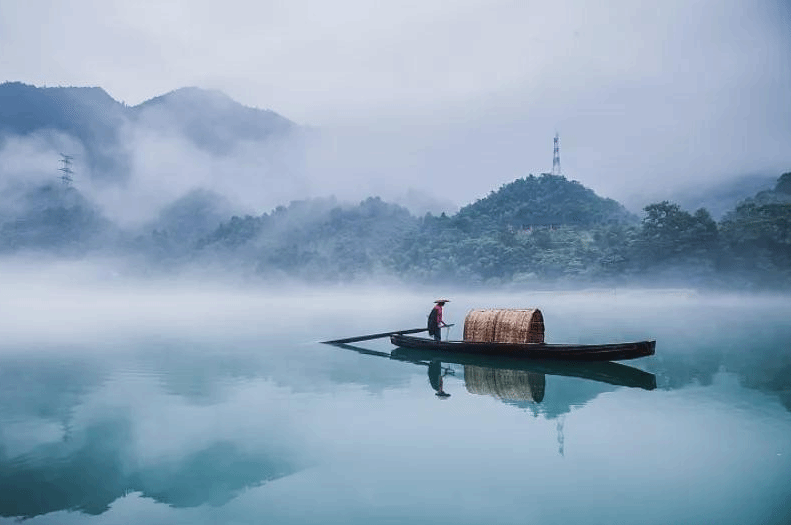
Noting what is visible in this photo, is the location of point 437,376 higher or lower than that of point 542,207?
lower

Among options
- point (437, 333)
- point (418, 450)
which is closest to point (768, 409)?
point (418, 450)

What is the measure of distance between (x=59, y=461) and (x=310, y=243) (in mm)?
121389

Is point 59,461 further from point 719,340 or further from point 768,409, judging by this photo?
point 719,340

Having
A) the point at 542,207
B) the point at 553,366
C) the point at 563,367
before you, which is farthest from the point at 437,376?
the point at 542,207

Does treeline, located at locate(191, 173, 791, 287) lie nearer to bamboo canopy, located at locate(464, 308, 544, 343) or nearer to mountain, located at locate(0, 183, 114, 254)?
mountain, located at locate(0, 183, 114, 254)

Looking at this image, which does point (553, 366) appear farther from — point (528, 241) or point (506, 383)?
point (528, 241)

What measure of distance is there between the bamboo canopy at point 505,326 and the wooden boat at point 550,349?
640 mm

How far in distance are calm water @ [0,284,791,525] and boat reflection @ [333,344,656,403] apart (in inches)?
5.5

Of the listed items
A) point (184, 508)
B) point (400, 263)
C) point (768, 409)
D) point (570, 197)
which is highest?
point (570, 197)

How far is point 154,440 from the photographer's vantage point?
463 inches

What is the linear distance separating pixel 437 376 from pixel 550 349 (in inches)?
155

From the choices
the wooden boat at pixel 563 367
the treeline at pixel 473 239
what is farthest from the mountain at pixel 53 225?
the wooden boat at pixel 563 367

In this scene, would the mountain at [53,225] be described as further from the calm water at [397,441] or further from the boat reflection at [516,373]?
the boat reflection at [516,373]

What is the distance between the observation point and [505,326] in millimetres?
20516
